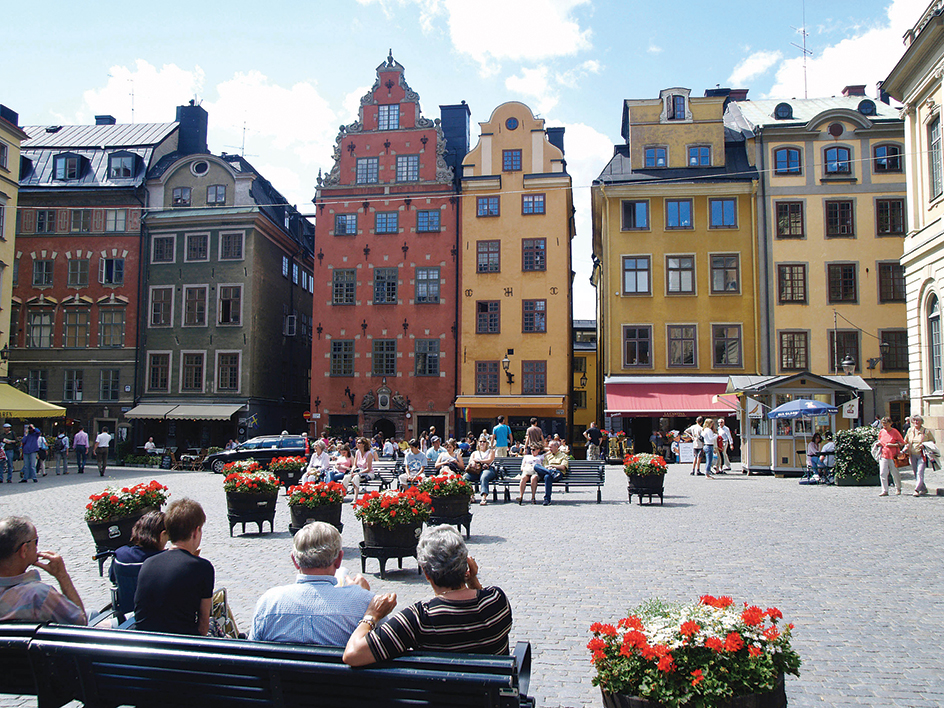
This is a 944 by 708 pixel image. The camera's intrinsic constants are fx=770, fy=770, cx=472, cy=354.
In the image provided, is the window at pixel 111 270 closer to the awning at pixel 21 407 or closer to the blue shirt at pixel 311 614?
the awning at pixel 21 407

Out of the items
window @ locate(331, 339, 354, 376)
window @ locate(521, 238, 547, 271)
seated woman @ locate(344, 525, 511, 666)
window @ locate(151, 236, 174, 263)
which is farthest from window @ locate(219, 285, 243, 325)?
seated woman @ locate(344, 525, 511, 666)

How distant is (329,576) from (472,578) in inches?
32.3

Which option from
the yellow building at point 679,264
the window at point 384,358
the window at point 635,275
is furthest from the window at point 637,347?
the window at point 384,358

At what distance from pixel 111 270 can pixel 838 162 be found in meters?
36.4

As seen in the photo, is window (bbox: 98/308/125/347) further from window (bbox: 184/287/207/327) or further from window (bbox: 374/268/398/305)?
window (bbox: 374/268/398/305)

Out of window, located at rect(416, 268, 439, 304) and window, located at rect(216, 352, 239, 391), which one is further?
window, located at rect(216, 352, 239, 391)

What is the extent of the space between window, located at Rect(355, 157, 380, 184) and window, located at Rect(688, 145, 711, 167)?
1532 cm

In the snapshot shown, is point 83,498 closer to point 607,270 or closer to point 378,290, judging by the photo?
point 378,290

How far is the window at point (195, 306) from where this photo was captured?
3988 cm

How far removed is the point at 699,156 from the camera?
36688 millimetres

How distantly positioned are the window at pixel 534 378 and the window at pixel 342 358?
8543 millimetres

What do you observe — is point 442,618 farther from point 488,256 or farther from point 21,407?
point 488,256

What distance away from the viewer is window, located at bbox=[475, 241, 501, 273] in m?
37.4

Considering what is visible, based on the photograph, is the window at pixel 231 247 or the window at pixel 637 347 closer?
the window at pixel 637 347
